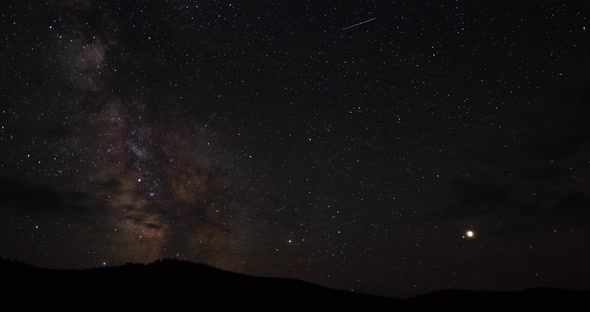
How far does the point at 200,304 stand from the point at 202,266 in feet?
18.7

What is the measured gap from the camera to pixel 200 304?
63.8 ft

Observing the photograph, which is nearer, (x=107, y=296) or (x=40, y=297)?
(x=40, y=297)

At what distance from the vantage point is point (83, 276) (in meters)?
20.5

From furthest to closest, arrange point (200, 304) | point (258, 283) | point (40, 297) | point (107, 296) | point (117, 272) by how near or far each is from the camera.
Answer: point (258, 283)
point (117, 272)
point (200, 304)
point (107, 296)
point (40, 297)

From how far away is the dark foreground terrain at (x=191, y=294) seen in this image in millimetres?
16984

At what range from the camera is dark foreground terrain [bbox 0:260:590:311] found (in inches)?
669

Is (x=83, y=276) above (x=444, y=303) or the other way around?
above

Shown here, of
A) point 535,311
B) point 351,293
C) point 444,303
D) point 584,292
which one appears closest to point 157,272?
point 351,293

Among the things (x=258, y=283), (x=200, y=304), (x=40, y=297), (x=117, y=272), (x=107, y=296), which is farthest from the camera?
(x=258, y=283)

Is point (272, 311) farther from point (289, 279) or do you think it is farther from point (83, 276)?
point (83, 276)

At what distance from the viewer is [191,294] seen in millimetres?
20469

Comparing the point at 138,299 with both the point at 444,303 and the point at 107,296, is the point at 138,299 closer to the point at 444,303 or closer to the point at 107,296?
the point at 107,296

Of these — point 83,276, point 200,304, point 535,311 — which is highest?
point 83,276

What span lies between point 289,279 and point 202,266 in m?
5.13
